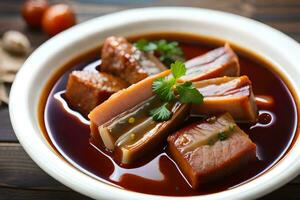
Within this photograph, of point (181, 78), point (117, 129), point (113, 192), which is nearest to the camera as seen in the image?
point (113, 192)

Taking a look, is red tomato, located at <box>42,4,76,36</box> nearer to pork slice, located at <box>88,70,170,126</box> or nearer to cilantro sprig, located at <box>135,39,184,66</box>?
cilantro sprig, located at <box>135,39,184,66</box>

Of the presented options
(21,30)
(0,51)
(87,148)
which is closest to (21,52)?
(0,51)

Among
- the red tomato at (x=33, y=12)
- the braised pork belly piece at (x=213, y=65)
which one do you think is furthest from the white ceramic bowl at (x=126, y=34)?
the red tomato at (x=33, y=12)

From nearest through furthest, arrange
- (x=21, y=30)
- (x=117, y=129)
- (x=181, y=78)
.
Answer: (x=117, y=129), (x=181, y=78), (x=21, y=30)

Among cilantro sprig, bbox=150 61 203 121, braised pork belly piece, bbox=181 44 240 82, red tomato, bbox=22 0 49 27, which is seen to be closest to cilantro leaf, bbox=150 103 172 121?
cilantro sprig, bbox=150 61 203 121

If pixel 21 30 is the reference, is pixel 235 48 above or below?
above

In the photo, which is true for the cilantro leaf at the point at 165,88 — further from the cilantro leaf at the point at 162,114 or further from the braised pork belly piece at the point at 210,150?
the braised pork belly piece at the point at 210,150

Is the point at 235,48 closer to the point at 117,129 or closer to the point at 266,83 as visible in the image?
the point at 266,83
